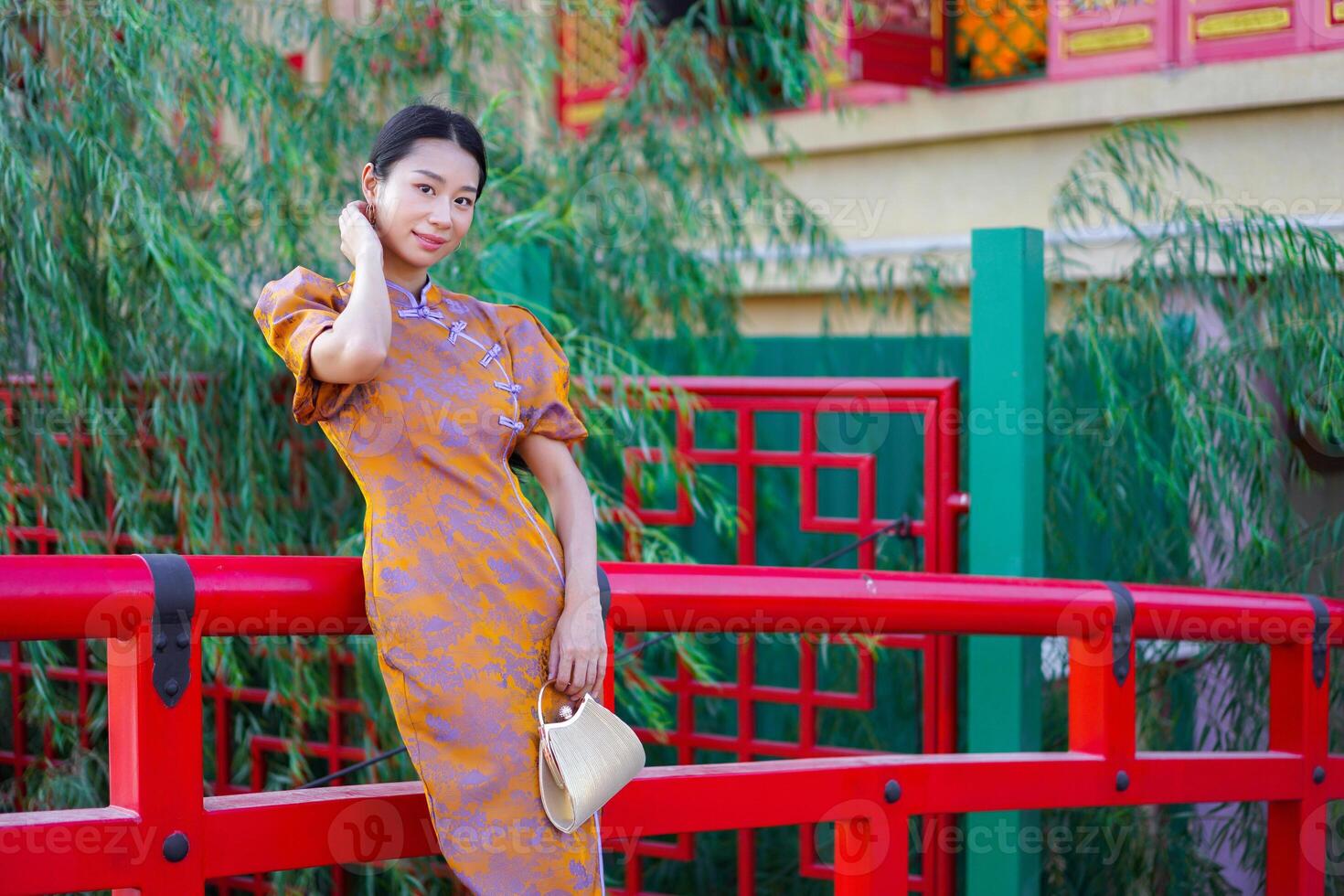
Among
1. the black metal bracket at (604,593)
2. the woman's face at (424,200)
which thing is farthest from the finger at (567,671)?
the woman's face at (424,200)

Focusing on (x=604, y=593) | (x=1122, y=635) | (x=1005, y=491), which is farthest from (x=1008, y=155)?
(x=604, y=593)

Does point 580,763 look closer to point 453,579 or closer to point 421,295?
point 453,579

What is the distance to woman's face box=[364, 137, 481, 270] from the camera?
5.95 feet

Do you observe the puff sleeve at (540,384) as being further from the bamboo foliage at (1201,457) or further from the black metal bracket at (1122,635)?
the bamboo foliage at (1201,457)

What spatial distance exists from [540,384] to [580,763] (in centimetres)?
49

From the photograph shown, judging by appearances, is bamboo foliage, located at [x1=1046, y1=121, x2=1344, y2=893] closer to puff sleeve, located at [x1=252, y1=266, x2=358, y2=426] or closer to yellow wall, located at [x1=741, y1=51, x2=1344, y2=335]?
yellow wall, located at [x1=741, y1=51, x2=1344, y2=335]

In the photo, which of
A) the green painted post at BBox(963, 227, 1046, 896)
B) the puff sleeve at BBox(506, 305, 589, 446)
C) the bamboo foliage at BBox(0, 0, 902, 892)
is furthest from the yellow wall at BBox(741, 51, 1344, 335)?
the puff sleeve at BBox(506, 305, 589, 446)

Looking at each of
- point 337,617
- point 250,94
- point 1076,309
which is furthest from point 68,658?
point 1076,309

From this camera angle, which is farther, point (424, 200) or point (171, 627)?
point (424, 200)

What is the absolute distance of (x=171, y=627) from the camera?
1689 millimetres

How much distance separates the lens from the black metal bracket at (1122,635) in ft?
7.75

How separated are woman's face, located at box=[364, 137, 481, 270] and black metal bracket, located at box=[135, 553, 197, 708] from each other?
0.48m

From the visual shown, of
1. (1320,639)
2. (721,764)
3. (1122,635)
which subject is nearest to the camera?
(721,764)

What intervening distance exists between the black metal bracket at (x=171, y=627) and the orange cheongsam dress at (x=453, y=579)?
210 millimetres
